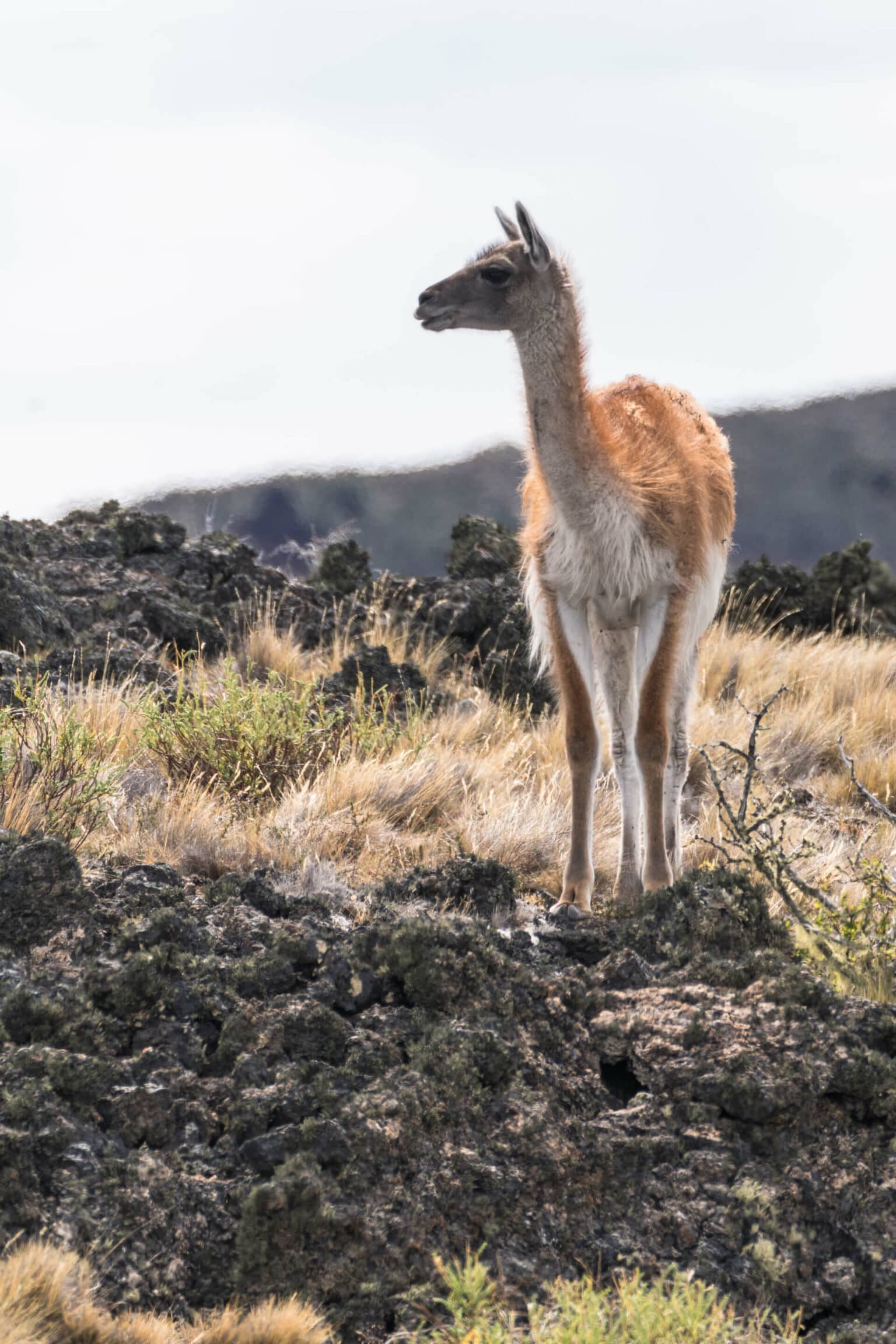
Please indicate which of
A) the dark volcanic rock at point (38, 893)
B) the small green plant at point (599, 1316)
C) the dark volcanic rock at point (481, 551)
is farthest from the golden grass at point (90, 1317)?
Answer: the dark volcanic rock at point (481, 551)

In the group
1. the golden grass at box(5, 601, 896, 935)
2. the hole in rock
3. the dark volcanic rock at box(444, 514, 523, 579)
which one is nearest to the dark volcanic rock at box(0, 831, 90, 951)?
the golden grass at box(5, 601, 896, 935)

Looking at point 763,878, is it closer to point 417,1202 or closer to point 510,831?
point 510,831

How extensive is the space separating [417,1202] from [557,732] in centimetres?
497

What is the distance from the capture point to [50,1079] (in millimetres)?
2879

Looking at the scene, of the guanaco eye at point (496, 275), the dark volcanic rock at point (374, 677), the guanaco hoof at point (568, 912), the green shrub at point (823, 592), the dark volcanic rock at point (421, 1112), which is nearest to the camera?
the dark volcanic rock at point (421, 1112)

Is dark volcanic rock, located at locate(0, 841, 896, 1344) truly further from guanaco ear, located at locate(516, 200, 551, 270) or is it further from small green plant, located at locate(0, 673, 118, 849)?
guanaco ear, located at locate(516, 200, 551, 270)

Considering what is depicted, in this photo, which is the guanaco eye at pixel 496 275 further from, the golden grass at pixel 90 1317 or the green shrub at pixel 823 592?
the green shrub at pixel 823 592

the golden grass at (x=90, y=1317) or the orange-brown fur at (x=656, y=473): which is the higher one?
the orange-brown fur at (x=656, y=473)

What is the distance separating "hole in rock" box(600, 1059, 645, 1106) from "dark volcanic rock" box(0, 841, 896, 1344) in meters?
0.02

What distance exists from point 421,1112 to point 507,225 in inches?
148

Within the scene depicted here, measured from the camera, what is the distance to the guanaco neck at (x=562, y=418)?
480 cm

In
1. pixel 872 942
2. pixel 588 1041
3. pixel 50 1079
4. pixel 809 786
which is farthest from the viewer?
pixel 809 786

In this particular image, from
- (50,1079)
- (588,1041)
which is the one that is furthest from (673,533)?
(50,1079)

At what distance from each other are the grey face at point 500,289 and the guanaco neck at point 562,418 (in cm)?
9
